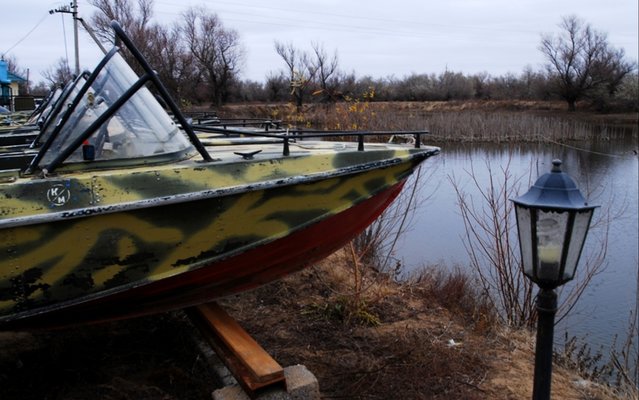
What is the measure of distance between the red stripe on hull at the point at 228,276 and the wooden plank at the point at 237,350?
0.74ft

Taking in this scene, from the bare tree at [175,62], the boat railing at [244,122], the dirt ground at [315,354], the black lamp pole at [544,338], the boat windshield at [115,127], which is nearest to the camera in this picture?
the black lamp pole at [544,338]

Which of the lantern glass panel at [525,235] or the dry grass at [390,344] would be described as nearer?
the lantern glass panel at [525,235]

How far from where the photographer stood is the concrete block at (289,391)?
3.15 meters

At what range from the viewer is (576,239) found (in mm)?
2369

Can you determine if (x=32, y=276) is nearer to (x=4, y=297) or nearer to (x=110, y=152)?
(x=4, y=297)

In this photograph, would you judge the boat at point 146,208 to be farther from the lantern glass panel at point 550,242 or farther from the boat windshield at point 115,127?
the lantern glass panel at point 550,242

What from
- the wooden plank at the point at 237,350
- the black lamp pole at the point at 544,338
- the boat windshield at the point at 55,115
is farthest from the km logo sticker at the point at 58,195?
the black lamp pole at the point at 544,338

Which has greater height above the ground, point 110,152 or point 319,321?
point 110,152

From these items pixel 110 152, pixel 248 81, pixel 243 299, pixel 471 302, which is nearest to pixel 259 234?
pixel 110 152

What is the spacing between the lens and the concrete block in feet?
10.3

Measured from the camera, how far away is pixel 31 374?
3873 mm

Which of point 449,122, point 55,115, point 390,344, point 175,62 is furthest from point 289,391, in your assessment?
point 175,62

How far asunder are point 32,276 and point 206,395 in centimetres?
139

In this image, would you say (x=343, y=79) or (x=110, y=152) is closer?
(x=110, y=152)
